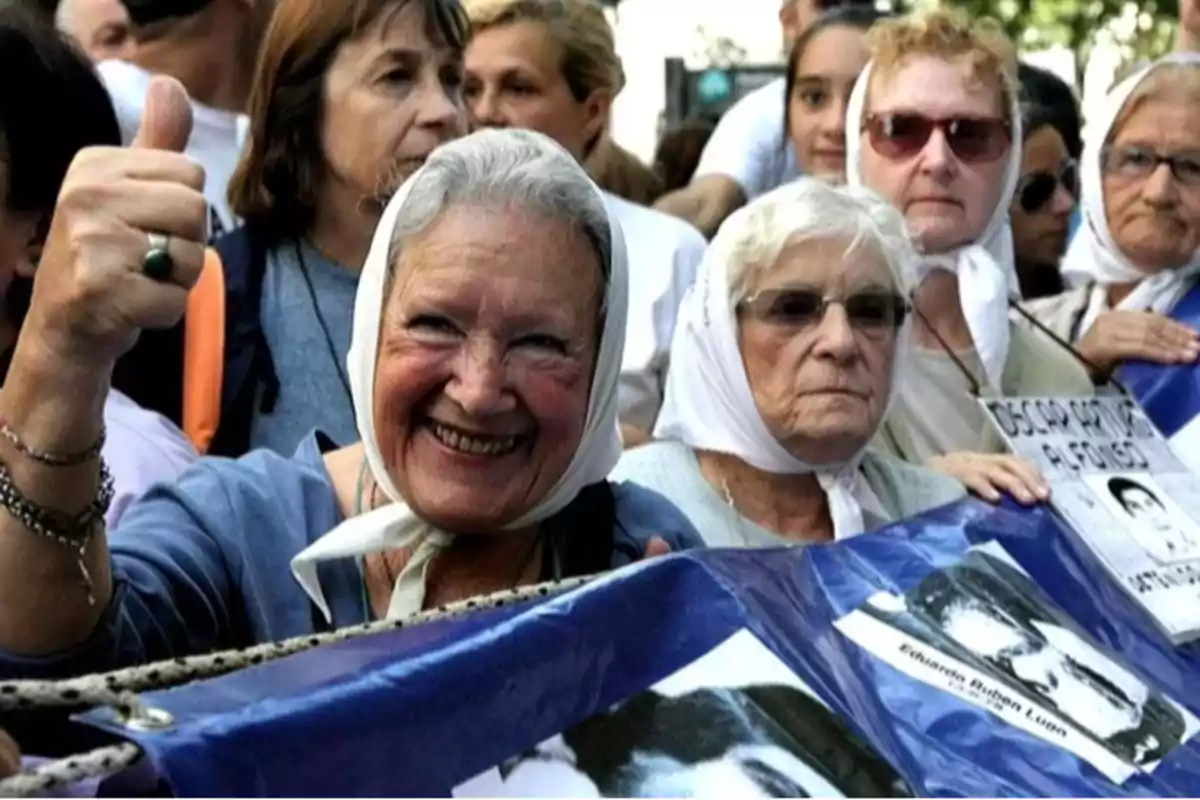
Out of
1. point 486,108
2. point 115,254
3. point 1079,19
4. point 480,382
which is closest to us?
point 115,254

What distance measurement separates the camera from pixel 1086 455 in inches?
123

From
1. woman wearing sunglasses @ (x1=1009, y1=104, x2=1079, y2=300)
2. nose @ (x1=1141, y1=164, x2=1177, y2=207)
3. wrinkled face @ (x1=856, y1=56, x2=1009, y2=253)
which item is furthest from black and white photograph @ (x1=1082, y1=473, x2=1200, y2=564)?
woman wearing sunglasses @ (x1=1009, y1=104, x2=1079, y2=300)

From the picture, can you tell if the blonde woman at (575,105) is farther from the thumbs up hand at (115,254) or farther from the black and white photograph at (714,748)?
the thumbs up hand at (115,254)

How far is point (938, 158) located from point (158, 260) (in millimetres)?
2568

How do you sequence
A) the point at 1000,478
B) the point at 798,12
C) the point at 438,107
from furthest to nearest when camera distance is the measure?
the point at 798,12, the point at 438,107, the point at 1000,478

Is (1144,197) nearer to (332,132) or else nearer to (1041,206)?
(1041,206)

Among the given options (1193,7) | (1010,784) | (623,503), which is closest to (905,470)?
(623,503)

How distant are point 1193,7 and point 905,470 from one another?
2347 millimetres

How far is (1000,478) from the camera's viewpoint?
9.56 ft

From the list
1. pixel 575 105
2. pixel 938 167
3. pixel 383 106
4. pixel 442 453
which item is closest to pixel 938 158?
pixel 938 167

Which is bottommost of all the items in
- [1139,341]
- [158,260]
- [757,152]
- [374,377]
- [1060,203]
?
[1060,203]

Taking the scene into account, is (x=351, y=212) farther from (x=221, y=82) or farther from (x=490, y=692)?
(x=490, y=692)

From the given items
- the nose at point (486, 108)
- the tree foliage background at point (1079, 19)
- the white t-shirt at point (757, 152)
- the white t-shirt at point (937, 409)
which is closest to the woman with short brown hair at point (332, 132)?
the nose at point (486, 108)

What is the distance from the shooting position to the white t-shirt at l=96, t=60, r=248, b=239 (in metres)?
3.64
